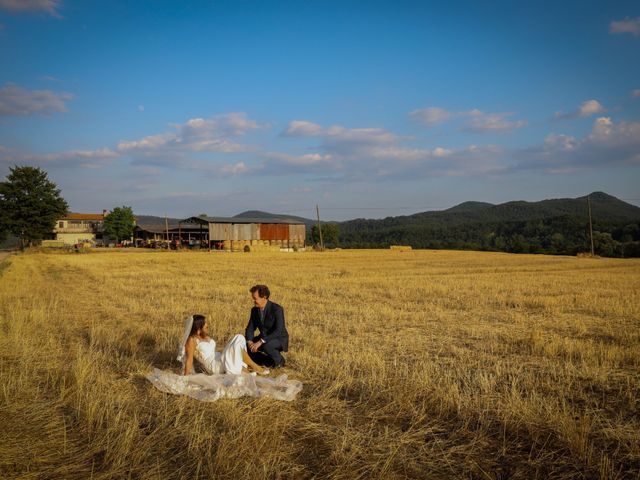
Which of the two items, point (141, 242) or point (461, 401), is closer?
point (461, 401)

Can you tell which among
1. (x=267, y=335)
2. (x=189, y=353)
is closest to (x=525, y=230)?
(x=267, y=335)

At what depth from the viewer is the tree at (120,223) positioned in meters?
85.1

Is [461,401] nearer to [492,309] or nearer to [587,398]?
[587,398]

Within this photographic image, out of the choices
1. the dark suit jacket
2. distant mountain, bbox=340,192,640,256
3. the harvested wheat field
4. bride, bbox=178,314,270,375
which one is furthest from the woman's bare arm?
distant mountain, bbox=340,192,640,256

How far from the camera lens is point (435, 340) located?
984 cm

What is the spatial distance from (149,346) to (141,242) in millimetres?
74703

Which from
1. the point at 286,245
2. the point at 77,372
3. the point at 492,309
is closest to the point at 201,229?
the point at 286,245

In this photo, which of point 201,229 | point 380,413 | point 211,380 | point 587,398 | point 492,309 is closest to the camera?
point 380,413

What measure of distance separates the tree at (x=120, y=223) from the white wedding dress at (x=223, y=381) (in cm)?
8488

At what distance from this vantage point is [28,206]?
218 ft

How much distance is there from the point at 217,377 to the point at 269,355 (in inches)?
49.2

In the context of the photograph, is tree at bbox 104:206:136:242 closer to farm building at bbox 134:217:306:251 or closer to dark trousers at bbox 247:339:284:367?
farm building at bbox 134:217:306:251

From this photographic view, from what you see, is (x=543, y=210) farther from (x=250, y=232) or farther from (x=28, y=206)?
(x=28, y=206)

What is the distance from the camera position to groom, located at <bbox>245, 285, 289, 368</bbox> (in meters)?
7.85
